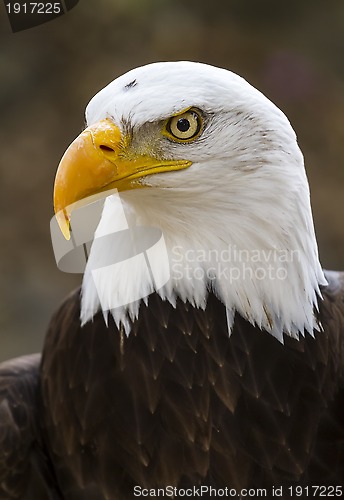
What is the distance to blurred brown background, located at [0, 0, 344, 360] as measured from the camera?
268 inches

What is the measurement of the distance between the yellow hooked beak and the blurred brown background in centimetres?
452

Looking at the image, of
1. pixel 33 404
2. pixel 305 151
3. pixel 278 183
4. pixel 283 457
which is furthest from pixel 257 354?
pixel 305 151

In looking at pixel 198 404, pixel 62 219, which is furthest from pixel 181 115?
pixel 198 404

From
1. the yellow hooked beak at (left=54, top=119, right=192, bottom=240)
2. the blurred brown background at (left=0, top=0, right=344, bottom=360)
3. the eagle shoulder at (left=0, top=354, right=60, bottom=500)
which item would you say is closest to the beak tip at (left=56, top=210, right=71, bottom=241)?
the yellow hooked beak at (left=54, top=119, right=192, bottom=240)

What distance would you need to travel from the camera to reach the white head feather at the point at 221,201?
7.21ft

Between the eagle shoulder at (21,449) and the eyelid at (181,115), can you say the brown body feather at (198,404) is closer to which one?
the eagle shoulder at (21,449)

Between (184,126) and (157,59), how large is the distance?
16.3ft

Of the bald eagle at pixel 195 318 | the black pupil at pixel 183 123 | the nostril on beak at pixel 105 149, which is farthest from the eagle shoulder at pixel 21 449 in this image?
the black pupil at pixel 183 123

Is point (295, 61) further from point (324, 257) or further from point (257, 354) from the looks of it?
point (257, 354)

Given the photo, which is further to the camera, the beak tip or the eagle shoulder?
the eagle shoulder

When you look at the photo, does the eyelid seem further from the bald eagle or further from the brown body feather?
the brown body feather

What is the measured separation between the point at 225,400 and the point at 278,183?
61cm

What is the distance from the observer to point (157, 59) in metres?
7.03

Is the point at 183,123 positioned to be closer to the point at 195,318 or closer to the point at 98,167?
the point at 98,167
